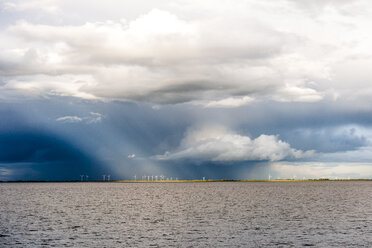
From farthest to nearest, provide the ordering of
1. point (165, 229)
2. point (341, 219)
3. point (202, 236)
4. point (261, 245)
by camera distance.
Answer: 1. point (341, 219)
2. point (165, 229)
3. point (202, 236)
4. point (261, 245)

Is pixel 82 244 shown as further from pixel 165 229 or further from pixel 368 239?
pixel 368 239

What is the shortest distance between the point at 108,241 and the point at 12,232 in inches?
736

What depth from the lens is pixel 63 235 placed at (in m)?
62.4

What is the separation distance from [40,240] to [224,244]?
26.4m

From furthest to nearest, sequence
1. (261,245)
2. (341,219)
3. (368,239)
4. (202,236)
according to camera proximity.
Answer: (341,219), (202,236), (368,239), (261,245)

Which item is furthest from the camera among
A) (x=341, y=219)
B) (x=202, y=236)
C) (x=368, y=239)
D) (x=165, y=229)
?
(x=341, y=219)

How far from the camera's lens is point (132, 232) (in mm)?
66312

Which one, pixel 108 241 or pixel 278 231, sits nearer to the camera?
pixel 108 241

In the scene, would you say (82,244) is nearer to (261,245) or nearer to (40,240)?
(40,240)

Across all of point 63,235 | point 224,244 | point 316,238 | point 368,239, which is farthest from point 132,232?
point 368,239

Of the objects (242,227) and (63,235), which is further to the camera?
(242,227)

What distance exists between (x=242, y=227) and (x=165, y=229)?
44.6ft

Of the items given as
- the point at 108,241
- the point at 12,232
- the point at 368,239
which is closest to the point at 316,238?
the point at 368,239

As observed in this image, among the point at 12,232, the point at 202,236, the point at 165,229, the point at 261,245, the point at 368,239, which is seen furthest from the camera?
the point at 165,229
